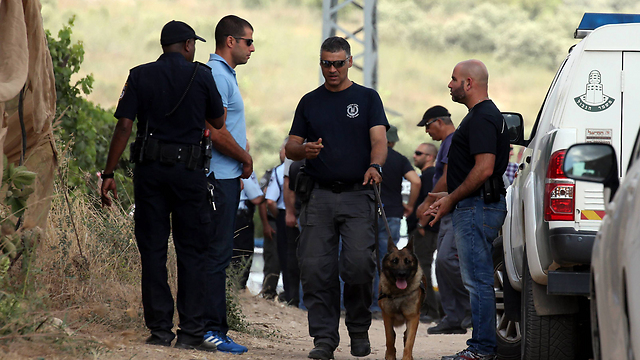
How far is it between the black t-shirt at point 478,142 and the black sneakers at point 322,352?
1.46 meters

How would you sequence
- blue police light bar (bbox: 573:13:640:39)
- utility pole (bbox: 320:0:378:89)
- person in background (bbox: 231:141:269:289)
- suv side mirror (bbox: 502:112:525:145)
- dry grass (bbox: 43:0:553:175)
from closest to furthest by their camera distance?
blue police light bar (bbox: 573:13:640:39) < suv side mirror (bbox: 502:112:525:145) < person in background (bbox: 231:141:269:289) < utility pole (bbox: 320:0:378:89) < dry grass (bbox: 43:0:553:175)

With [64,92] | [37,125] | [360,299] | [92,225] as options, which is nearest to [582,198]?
[360,299]

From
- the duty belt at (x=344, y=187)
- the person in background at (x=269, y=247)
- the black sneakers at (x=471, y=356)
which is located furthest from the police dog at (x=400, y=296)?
the person in background at (x=269, y=247)

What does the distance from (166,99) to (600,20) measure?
9.02 feet

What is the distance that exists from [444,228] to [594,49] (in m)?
3.66

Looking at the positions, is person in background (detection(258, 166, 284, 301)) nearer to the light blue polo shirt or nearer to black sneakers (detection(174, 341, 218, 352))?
the light blue polo shirt

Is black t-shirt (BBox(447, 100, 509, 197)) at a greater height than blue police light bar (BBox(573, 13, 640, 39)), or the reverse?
blue police light bar (BBox(573, 13, 640, 39))

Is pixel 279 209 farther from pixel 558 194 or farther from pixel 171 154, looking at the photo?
pixel 558 194

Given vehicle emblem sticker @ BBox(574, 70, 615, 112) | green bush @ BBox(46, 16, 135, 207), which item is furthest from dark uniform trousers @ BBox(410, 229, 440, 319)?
vehicle emblem sticker @ BBox(574, 70, 615, 112)

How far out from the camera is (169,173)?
5547mm

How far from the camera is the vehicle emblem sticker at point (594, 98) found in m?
4.76

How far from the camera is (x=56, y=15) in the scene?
5719 centimetres

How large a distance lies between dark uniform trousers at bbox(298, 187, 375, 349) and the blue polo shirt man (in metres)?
0.60

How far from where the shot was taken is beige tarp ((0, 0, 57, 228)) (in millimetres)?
5043
